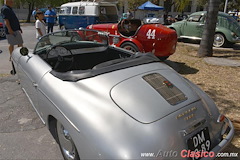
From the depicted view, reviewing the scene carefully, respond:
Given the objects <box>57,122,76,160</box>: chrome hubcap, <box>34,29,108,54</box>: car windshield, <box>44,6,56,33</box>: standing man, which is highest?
<box>44,6,56,33</box>: standing man

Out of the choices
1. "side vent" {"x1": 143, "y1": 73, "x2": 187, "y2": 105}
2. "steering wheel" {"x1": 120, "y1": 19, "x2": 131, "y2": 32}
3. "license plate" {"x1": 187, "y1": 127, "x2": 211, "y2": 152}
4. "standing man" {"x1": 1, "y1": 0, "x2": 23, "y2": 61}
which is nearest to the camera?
"license plate" {"x1": 187, "y1": 127, "x2": 211, "y2": 152}

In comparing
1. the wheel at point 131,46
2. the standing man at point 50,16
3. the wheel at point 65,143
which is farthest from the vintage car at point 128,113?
the standing man at point 50,16

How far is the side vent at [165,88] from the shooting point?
6.38 ft

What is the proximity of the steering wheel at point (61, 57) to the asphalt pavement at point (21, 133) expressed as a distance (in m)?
0.98

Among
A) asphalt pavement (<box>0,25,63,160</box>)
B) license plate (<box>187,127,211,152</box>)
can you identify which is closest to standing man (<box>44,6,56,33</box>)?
asphalt pavement (<box>0,25,63,160</box>)

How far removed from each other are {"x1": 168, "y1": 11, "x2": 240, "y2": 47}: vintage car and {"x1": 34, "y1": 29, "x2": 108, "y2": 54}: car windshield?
7554 mm

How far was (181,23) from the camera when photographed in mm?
10648

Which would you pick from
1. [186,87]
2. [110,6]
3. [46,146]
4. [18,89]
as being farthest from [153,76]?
[110,6]

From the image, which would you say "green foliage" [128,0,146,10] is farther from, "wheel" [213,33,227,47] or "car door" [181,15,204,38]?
"wheel" [213,33,227,47]

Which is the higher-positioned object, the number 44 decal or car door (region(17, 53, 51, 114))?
the number 44 decal

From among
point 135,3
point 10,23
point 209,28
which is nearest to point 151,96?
point 10,23

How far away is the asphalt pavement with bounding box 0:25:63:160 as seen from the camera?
8.20ft

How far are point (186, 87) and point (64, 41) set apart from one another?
2.38m

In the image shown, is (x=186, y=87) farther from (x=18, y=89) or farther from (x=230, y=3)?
(x=230, y=3)
